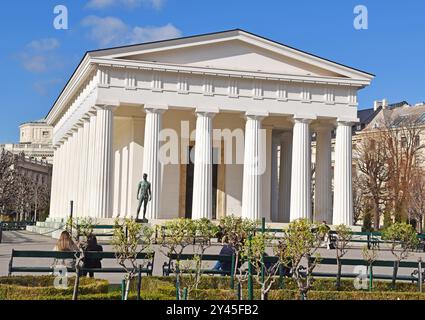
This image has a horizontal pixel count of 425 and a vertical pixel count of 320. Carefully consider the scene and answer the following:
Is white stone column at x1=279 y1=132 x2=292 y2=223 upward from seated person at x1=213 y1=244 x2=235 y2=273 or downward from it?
upward

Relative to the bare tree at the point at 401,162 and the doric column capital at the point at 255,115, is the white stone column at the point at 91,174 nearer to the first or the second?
the doric column capital at the point at 255,115

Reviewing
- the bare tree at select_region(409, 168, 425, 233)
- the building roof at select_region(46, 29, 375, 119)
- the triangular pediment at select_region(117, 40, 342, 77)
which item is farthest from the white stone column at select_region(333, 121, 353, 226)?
the bare tree at select_region(409, 168, 425, 233)

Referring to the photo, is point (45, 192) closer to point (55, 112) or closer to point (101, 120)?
point (55, 112)

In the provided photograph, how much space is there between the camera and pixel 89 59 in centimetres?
3975

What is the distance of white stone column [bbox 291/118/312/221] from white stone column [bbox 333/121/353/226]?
84.8 inches

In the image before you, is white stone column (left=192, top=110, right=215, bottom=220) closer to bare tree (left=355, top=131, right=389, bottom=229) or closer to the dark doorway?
the dark doorway

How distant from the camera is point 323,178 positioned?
47.4 m

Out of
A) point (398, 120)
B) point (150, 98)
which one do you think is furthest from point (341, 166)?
point (398, 120)

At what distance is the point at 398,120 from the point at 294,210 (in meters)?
40.8

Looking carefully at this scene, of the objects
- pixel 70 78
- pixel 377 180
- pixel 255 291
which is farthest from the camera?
pixel 377 180

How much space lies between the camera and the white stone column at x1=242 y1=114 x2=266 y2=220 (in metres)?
42.7

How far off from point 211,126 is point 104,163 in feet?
24.7

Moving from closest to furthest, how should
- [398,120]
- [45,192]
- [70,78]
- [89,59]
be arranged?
[89,59] < [70,78] < [398,120] < [45,192]

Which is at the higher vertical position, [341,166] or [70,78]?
[70,78]
